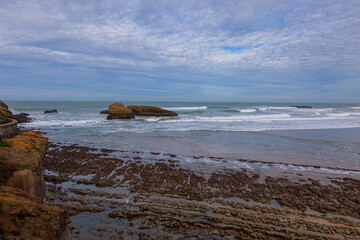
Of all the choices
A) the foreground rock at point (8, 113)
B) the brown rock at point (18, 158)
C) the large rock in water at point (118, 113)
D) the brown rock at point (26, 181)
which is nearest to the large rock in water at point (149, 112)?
the large rock in water at point (118, 113)

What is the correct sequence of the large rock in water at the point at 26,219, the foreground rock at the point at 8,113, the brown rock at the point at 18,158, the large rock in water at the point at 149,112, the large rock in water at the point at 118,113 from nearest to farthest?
the large rock in water at the point at 26,219, the brown rock at the point at 18,158, the foreground rock at the point at 8,113, the large rock in water at the point at 118,113, the large rock in water at the point at 149,112

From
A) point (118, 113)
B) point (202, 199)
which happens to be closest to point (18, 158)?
point (202, 199)

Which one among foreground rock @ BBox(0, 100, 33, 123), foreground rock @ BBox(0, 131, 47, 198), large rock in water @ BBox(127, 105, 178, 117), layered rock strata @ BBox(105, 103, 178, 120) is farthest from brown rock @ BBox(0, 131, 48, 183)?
large rock in water @ BBox(127, 105, 178, 117)

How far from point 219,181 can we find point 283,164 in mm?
4516

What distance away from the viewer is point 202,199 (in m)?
6.40

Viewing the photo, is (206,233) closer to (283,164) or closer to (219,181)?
(219,181)

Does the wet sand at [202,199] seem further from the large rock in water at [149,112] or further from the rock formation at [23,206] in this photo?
the large rock in water at [149,112]

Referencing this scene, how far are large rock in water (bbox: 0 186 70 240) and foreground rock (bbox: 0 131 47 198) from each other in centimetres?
132

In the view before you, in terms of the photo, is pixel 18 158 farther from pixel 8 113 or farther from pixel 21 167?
pixel 8 113

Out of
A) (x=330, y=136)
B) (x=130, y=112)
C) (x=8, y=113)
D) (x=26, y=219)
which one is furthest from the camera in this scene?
(x=130, y=112)

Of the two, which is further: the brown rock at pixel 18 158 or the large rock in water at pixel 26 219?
the brown rock at pixel 18 158

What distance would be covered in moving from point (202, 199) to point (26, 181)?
4.84 metres

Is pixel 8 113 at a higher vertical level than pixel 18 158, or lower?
higher

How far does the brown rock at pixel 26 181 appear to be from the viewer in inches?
187
